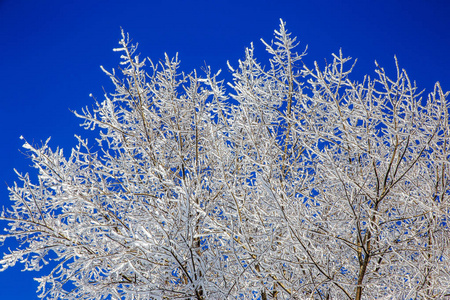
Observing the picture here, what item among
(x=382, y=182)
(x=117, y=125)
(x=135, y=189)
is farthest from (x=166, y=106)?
(x=382, y=182)

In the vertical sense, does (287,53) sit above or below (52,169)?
above

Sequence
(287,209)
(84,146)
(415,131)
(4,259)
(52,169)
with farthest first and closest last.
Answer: (84,146)
(52,169)
(4,259)
(287,209)
(415,131)

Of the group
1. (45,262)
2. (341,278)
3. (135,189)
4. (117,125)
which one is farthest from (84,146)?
(341,278)

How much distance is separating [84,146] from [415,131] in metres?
4.40

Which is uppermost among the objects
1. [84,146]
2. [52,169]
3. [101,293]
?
[84,146]

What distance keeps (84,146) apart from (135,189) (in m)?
1.24

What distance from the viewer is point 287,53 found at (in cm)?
483

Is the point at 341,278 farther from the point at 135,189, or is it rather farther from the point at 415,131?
the point at 135,189

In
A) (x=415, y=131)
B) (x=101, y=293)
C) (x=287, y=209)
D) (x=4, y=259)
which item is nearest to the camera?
(x=415, y=131)

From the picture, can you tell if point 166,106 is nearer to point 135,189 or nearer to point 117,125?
point 117,125

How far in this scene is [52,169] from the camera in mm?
4391

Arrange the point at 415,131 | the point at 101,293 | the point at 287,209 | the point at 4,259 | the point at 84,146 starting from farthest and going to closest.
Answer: the point at 84,146, the point at 101,293, the point at 4,259, the point at 287,209, the point at 415,131

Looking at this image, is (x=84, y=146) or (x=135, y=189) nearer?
(x=135, y=189)

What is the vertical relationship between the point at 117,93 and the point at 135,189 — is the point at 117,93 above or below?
above
